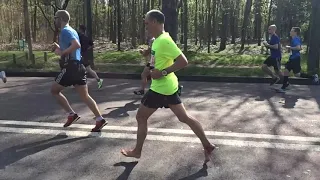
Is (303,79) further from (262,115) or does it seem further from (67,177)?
(67,177)

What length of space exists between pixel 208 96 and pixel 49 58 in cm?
975

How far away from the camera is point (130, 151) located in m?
4.56

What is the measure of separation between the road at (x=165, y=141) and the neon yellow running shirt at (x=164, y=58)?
2.96 ft

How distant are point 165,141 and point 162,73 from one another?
154cm

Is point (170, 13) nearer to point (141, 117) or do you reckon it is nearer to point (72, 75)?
point (72, 75)

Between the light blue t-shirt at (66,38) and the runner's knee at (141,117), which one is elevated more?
the light blue t-shirt at (66,38)

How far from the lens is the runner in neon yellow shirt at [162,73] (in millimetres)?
4086

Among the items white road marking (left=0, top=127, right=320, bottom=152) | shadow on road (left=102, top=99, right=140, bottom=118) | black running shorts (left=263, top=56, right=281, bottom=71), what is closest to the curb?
black running shorts (left=263, top=56, right=281, bottom=71)

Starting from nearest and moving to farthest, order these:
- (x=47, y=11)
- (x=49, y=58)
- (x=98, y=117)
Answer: (x=98, y=117), (x=49, y=58), (x=47, y=11)

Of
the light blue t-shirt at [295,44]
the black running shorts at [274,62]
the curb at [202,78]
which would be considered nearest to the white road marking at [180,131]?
the light blue t-shirt at [295,44]

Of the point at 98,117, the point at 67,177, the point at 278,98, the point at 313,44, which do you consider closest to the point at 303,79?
the point at 313,44

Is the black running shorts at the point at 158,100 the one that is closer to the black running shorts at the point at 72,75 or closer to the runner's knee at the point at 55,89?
the black running shorts at the point at 72,75

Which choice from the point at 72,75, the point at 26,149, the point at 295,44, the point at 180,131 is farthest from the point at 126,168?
the point at 295,44

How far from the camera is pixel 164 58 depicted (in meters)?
4.14
